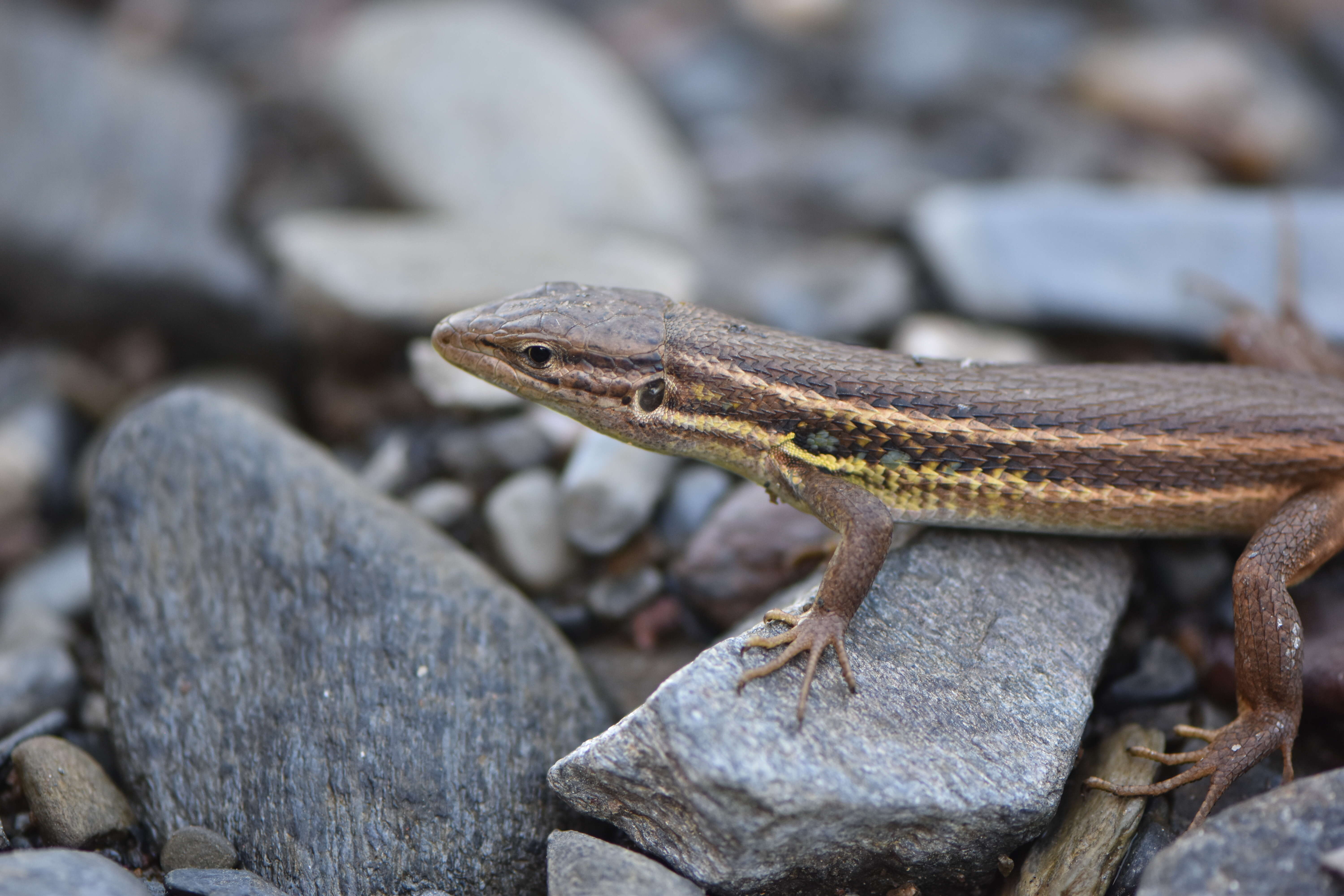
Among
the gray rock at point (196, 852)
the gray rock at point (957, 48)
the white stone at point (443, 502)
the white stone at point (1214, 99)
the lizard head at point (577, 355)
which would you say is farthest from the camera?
the gray rock at point (957, 48)

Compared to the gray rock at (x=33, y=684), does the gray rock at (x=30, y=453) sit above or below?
above

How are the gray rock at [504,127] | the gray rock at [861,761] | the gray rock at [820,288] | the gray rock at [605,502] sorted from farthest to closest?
1. the gray rock at [504,127]
2. the gray rock at [820,288]
3. the gray rock at [605,502]
4. the gray rock at [861,761]

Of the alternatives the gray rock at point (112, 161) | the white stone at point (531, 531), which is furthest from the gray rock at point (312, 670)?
the gray rock at point (112, 161)

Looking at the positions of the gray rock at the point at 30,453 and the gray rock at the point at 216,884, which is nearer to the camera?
A: the gray rock at the point at 216,884

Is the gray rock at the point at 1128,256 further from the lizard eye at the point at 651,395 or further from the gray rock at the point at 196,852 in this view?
the gray rock at the point at 196,852

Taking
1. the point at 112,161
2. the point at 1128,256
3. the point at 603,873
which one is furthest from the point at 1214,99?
the point at 112,161

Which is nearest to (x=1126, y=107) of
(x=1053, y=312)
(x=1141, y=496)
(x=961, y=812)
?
(x=1053, y=312)

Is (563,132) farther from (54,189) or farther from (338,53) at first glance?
(54,189)
